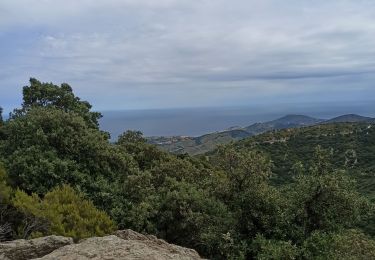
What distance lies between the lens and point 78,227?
619 inches

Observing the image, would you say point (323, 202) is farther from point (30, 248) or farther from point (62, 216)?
point (30, 248)

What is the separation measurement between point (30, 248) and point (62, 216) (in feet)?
18.0

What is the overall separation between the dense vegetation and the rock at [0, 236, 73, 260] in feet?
10.5

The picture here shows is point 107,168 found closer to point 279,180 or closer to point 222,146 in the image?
point 222,146

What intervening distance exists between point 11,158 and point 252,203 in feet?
37.5

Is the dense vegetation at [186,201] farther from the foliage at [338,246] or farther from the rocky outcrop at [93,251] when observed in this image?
the rocky outcrop at [93,251]

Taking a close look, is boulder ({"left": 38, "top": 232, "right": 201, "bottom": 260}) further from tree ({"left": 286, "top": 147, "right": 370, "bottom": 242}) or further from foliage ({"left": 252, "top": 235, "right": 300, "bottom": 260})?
tree ({"left": 286, "top": 147, "right": 370, "bottom": 242})

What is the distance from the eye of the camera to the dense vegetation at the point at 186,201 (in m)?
15.4

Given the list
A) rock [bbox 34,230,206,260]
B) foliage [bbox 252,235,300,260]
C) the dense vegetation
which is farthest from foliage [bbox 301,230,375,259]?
rock [bbox 34,230,206,260]

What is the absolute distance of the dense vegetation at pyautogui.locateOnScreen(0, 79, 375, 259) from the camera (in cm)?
1539

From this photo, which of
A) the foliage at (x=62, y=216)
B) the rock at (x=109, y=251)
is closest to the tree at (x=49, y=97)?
the foliage at (x=62, y=216)

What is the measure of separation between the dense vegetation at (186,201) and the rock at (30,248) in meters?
3.20

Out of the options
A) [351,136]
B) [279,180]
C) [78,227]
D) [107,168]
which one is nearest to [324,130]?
[351,136]

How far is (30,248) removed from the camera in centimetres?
1059
